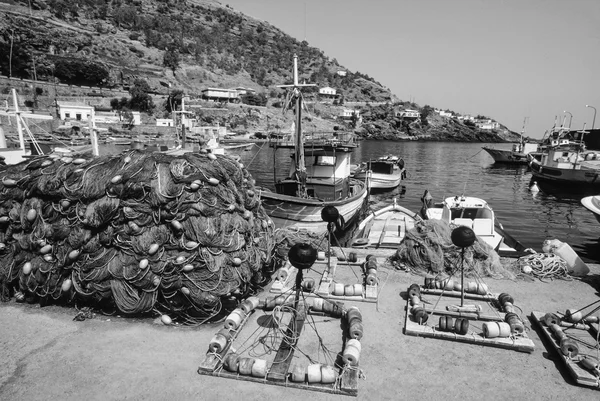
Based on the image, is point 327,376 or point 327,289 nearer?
point 327,376

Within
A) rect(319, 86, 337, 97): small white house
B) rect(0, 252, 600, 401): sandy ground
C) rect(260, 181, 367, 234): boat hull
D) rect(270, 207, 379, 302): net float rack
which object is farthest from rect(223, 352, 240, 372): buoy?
rect(319, 86, 337, 97): small white house

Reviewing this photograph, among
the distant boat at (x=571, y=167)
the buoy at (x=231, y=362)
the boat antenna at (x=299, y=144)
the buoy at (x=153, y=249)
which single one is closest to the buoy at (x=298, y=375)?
the buoy at (x=231, y=362)

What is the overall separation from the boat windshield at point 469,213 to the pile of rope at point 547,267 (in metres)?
6.57

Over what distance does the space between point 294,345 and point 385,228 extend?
1223 centimetres

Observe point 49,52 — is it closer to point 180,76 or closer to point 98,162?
point 180,76

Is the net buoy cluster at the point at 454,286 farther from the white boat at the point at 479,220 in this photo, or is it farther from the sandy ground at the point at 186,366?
the white boat at the point at 479,220

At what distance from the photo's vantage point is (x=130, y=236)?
6.00 metres

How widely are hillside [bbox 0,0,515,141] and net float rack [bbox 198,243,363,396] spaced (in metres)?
57.2

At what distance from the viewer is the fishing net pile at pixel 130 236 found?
5.91 metres

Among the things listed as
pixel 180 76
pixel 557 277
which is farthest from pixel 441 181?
pixel 180 76

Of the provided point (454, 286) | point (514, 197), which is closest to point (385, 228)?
point (454, 286)

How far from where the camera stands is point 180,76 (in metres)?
118

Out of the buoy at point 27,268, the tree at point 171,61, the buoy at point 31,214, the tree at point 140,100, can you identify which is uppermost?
the tree at point 171,61

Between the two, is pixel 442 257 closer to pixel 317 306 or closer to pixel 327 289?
pixel 327 289
